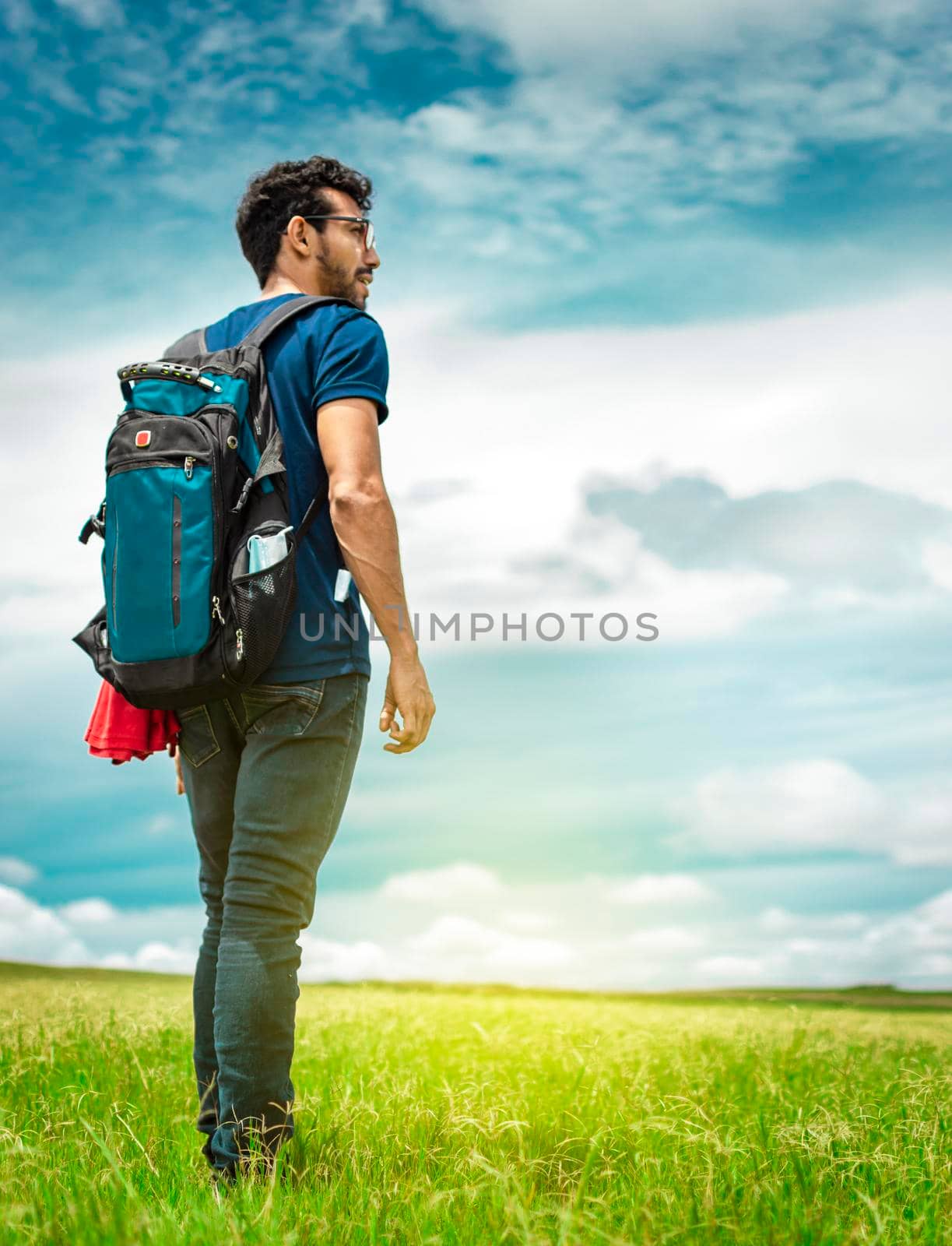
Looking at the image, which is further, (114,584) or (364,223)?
(364,223)

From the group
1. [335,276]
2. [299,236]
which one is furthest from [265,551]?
[299,236]

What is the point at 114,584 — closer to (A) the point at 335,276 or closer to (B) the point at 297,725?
(B) the point at 297,725

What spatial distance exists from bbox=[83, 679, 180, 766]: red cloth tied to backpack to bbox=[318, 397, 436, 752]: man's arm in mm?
875

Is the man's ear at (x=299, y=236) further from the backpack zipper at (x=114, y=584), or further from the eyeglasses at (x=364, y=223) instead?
the backpack zipper at (x=114, y=584)

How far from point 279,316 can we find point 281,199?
756 mm

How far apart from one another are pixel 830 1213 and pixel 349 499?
7.79 feet

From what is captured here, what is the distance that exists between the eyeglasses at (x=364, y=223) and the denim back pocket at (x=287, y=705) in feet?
5.98

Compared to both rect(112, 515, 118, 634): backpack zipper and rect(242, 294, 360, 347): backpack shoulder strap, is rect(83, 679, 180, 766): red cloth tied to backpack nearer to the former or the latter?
rect(112, 515, 118, 634): backpack zipper

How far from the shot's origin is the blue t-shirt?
10.7 ft

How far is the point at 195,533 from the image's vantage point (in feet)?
10.6

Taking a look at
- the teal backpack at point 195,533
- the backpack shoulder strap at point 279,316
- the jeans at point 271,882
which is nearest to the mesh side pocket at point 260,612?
the teal backpack at point 195,533

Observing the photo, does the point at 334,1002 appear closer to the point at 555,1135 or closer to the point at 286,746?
the point at 555,1135

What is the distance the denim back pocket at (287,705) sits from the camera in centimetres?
321

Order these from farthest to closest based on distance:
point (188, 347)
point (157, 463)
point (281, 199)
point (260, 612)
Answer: point (281, 199) → point (188, 347) → point (157, 463) → point (260, 612)
